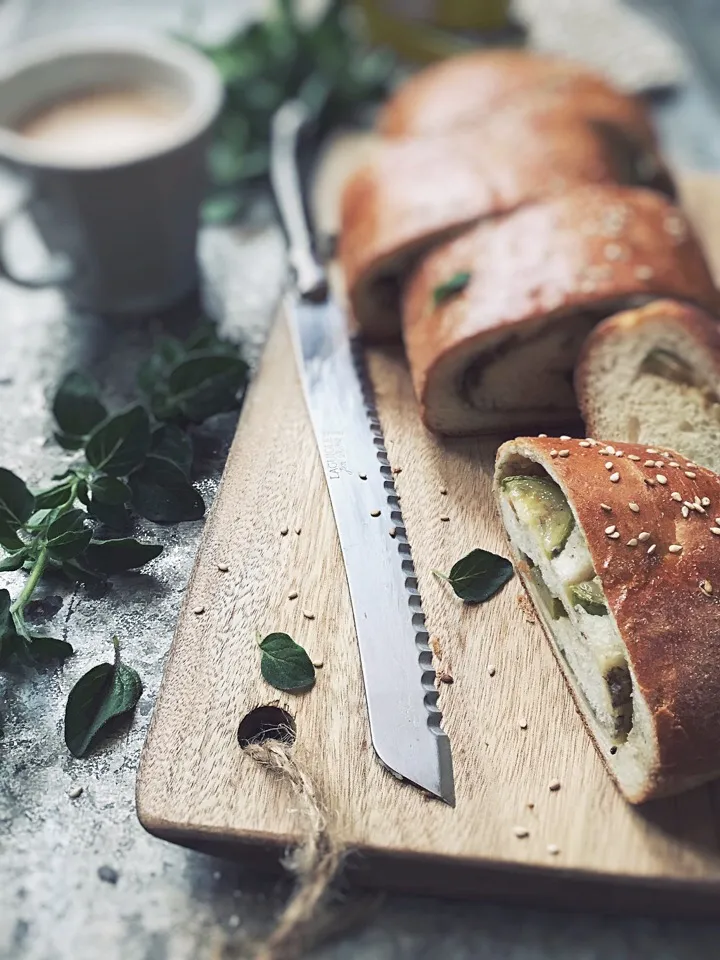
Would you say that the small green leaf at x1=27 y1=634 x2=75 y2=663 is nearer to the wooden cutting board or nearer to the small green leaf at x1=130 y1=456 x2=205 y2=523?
the wooden cutting board

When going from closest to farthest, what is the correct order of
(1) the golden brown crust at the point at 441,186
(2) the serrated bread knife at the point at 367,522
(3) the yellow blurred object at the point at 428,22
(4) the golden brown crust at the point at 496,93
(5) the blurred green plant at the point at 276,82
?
(2) the serrated bread knife at the point at 367,522, (1) the golden brown crust at the point at 441,186, (4) the golden brown crust at the point at 496,93, (5) the blurred green plant at the point at 276,82, (3) the yellow blurred object at the point at 428,22

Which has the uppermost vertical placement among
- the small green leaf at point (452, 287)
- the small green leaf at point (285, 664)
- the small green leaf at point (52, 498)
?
the small green leaf at point (452, 287)

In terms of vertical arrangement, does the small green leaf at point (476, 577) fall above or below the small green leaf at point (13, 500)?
below

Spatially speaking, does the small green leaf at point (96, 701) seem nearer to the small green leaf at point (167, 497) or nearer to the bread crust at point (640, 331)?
the small green leaf at point (167, 497)

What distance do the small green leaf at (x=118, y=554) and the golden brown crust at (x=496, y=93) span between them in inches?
64.3

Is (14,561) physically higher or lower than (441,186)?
lower

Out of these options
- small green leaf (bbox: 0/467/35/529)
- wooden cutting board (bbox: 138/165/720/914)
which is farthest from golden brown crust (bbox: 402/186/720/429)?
small green leaf (bbox: 0/467/35/529)

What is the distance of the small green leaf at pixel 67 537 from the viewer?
2.18 meters

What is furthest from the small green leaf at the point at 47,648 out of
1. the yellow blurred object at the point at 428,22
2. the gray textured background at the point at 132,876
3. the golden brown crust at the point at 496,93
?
the yellow blurred object at the point at 428,22

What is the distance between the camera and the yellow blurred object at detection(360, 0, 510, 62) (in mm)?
3771

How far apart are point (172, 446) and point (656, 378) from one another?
1198 millimetres

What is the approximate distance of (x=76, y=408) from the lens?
98.3 inches

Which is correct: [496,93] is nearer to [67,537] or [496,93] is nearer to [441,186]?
[441,186]

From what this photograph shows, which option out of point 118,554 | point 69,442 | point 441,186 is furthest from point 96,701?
point 441,186
